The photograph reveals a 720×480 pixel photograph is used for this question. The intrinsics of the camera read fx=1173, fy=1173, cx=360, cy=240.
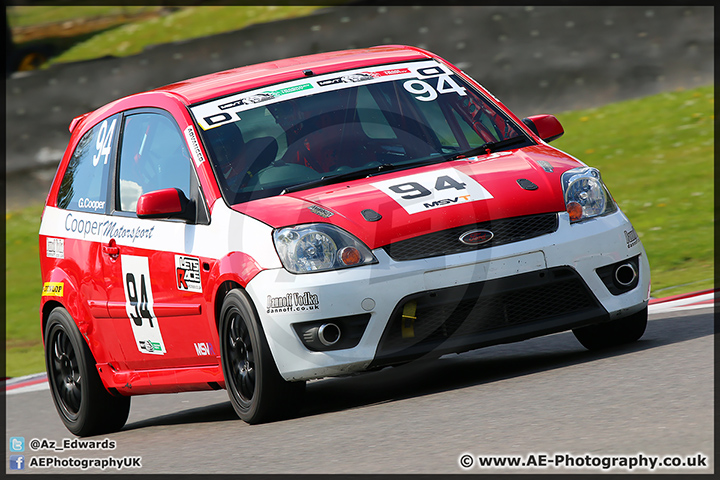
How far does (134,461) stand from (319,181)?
167 centimetres

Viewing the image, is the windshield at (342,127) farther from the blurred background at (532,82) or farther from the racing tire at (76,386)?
the blurred background at (532,82)

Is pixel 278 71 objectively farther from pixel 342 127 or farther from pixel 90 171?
pixel 90 171

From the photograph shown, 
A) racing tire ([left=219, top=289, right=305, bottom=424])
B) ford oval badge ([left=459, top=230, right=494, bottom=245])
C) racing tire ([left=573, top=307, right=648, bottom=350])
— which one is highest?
ford oval badge ([left=459, top=230, right=494, bottom=245])

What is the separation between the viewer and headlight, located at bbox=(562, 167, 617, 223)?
584cm

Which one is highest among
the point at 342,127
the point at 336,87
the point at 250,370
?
the point at 336,87

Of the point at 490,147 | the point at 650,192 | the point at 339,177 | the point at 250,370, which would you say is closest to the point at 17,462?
the point at 250,370

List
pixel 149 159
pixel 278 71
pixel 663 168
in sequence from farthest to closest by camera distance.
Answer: pixel 663 168 < pixel 278 71 < pixel 149 159

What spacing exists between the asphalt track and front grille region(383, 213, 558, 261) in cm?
71

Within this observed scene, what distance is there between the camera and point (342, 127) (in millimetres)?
6520

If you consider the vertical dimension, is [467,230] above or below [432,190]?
below

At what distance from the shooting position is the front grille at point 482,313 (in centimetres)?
552

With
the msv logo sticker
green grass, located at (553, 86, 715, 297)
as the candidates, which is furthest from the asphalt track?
green grass, located at (553, 86, 715, 297)

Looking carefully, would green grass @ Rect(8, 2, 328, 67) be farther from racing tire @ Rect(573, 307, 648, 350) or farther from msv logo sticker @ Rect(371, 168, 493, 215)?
msv logo sticker @ Rect(371, 168, 493, 215)

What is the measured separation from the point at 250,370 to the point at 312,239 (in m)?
0.73
